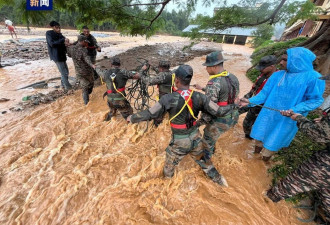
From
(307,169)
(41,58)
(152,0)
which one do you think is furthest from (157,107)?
(41,58)

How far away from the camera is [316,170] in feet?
6.14

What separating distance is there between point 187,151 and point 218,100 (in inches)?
35.1

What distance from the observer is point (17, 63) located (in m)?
9.39

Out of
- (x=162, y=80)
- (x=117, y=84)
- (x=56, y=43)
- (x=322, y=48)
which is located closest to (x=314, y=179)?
(x=162, y=80)

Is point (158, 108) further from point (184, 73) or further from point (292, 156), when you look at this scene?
point (292, 156)

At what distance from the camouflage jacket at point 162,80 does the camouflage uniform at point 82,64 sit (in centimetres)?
183

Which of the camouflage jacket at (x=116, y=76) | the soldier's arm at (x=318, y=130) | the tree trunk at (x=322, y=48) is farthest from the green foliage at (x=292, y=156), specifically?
the tree trunk at (x=322, y=48)

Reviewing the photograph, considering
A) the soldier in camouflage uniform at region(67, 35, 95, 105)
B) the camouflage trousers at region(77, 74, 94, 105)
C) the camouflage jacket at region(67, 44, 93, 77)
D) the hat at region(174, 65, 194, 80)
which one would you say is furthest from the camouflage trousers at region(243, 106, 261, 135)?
the camouflage trousers at region(77, 74, 94, 105)

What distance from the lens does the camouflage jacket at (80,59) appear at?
4.41 meters

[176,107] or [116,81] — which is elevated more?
[176,107]

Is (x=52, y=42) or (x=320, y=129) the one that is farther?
(x=52, y=42)

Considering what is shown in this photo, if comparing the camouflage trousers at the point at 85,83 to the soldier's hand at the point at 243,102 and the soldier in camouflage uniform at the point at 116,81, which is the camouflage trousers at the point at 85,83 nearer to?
the soldier in camouflage uniform at the point at 116,81

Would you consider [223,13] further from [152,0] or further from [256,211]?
[256,211]

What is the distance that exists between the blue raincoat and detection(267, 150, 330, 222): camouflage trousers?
68cm
